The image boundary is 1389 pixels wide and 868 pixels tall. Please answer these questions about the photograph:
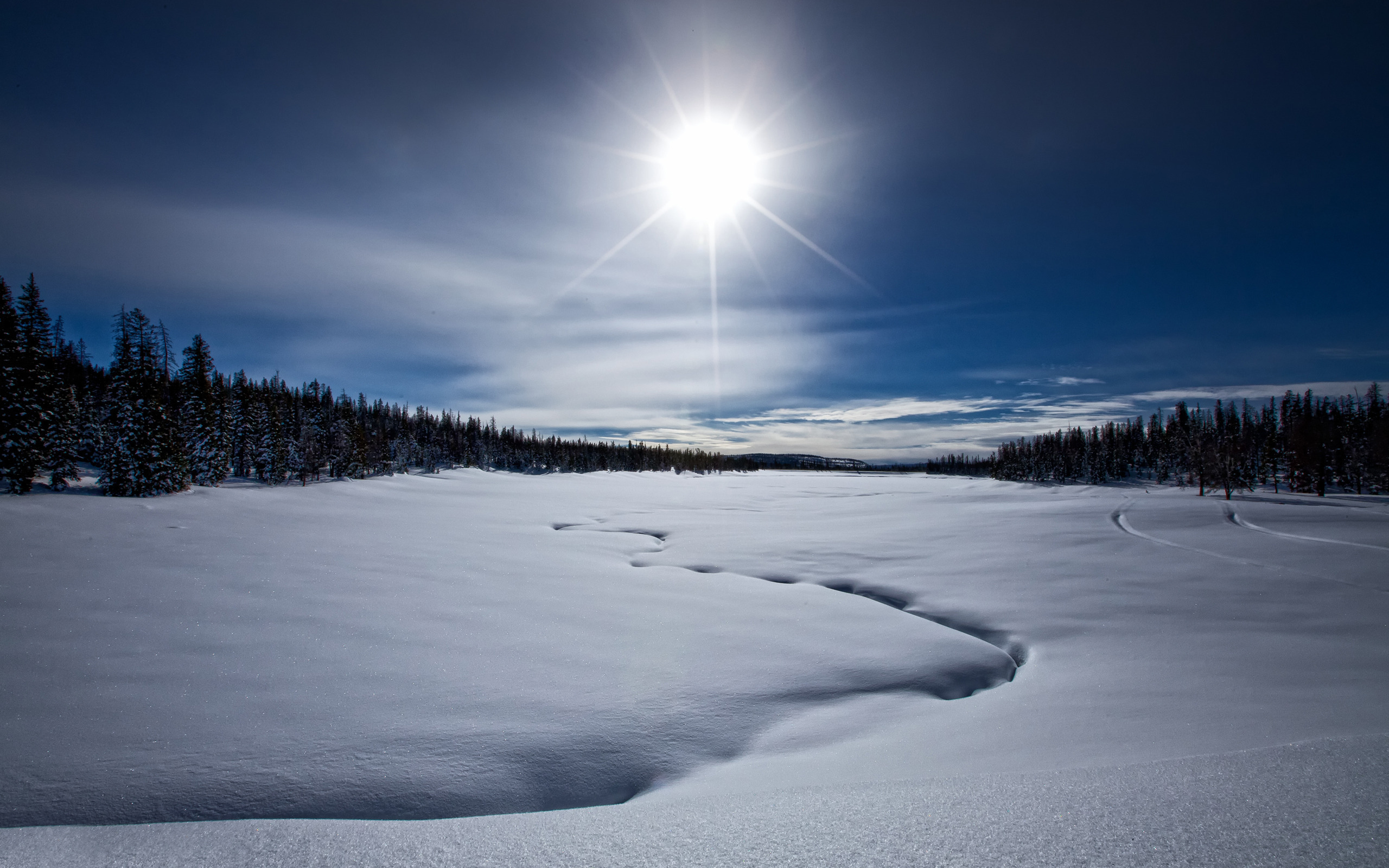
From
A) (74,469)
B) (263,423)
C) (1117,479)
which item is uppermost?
(263,423)

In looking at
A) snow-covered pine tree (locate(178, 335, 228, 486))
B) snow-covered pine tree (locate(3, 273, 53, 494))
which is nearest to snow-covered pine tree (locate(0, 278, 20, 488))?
snow-covered pine tree (locate(3, 273, 53, 494))

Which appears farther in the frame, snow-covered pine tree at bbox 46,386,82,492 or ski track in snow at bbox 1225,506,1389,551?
snow-covered pine tree at bbox 46,386,82,492

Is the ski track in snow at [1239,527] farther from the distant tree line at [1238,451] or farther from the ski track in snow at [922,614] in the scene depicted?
the distant tree line at [1238,451]

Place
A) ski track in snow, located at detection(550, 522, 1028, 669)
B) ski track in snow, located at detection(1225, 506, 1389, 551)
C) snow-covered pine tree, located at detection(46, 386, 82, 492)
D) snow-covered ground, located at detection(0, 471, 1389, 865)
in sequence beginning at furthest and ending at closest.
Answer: snow-covered pine tree, located at detection(46, 386, 82, 492) < ski track in snow, located at detection(1225, 506, 1389, 551) < ski track in snow, located at detection(550, 522, 1028, 669) < snow-covered ground, located at detection(0, 471, 1389, 865)

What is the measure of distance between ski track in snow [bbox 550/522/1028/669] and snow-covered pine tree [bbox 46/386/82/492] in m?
39.8

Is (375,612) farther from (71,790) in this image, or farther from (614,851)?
(614,851)

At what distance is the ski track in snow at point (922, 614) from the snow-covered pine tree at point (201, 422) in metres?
47.2

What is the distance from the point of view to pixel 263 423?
4750cm

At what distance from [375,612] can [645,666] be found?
401 centimetres

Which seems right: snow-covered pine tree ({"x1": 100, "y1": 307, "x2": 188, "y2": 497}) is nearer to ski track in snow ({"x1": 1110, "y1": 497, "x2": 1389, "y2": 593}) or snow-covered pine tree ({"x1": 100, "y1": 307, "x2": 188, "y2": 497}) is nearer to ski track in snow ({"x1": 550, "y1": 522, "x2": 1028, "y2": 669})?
ski track in snow ({"x1": 550, "y1": 522, "x2": 1028, "y2": 669})

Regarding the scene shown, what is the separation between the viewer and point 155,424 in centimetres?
2898

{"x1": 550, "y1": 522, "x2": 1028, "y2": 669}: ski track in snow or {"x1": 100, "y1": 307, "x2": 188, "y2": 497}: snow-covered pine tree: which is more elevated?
{"x1": 100, "y1": 307, "x2": 188, "y2": 497}: snow-covered pine tree

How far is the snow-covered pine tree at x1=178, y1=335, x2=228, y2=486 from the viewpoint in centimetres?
3972

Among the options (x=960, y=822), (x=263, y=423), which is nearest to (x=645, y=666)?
(x=960, y=822)
